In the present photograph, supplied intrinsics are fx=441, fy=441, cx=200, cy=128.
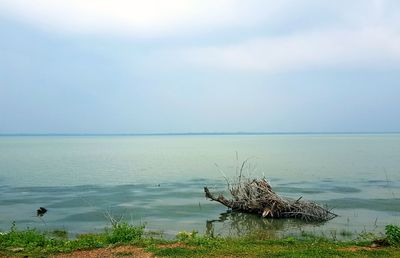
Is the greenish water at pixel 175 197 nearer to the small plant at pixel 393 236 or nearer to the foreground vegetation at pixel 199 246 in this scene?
the foreground vegetation at pixel 199 246

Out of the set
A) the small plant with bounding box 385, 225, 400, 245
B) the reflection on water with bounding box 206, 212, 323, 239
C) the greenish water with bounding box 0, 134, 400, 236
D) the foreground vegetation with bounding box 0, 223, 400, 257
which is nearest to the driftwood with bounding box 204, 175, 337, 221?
the reflection on water with bounding box 206, 212, 323, 239

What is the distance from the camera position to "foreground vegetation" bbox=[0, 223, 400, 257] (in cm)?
1221

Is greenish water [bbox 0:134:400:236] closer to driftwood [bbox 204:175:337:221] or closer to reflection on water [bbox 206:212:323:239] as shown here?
reflection on water [bbox 206:212:323:239]

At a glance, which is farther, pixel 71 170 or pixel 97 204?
pixel 71 170

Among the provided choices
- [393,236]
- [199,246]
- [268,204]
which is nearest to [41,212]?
[268,204]

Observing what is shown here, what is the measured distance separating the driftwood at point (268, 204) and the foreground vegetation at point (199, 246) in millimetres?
8959

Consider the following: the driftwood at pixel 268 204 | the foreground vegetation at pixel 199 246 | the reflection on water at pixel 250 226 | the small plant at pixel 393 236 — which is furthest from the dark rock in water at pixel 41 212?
the small plant at pixel 393 236

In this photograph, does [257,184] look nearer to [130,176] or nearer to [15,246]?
[15,246]

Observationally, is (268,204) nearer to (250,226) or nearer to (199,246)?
(250,226)

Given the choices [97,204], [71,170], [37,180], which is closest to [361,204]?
[97,204]

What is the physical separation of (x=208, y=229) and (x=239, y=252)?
869cm

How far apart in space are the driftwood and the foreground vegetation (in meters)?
8.96

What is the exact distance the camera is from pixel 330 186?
36.4m

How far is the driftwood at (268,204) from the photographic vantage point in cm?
2305
